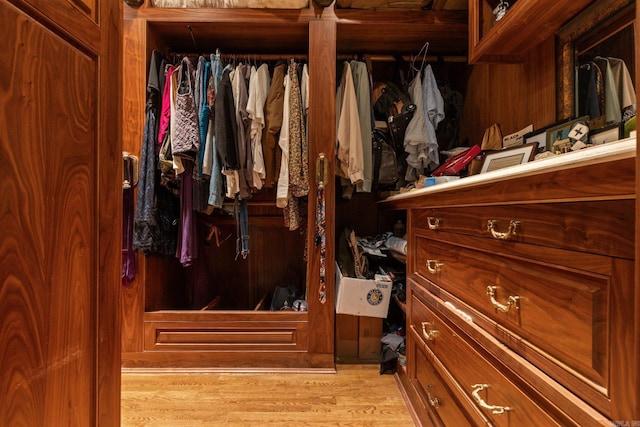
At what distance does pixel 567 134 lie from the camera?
99cm

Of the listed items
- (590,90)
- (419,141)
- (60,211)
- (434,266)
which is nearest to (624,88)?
(590,90)

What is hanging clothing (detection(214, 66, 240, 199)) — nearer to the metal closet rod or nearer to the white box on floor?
the metal closet rod

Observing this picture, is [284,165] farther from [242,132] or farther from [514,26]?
[514,26]

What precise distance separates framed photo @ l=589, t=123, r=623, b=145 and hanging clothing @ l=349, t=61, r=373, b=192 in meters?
0.97

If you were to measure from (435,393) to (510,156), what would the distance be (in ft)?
2.94

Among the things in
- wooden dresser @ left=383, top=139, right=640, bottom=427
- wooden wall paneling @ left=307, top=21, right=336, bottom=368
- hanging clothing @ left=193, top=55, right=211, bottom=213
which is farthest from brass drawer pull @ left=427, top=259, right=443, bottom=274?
hanging clothing @ left=193, top=55, right=211, bottom=213

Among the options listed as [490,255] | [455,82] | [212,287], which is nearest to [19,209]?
[490,255]

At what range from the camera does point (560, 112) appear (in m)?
1.13

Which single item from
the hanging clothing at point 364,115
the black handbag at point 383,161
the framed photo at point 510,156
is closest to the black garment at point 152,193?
the hanging clothing at point 364,115

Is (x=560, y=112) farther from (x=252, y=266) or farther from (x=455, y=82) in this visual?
(x=252, y=266)

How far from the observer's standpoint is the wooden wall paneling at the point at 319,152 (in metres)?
1.58

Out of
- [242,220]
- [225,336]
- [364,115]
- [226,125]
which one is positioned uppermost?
[364,115]

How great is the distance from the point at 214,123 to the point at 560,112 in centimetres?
151

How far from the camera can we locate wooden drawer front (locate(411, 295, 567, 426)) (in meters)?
0.59
